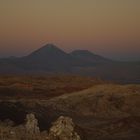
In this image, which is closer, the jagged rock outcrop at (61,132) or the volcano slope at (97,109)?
the jagged rock outcrop at (61,132)

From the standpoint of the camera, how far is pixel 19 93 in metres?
102

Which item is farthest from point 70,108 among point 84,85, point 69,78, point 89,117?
point 69,78

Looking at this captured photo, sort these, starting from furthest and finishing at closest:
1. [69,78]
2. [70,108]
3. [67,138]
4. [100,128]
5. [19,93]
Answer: [69,78] → [19,93] → [70,108] → [100,128] → [67,138]

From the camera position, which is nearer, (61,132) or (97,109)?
(61,132)

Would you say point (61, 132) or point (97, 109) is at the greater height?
point (61, 132)

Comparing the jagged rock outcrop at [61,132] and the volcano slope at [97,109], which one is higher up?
the jagged rock outcrop at [61,132]

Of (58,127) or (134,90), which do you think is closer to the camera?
(58,127)

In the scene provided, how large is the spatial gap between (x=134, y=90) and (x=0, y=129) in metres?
75.1

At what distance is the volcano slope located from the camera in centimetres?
6334

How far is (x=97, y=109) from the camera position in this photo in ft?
273

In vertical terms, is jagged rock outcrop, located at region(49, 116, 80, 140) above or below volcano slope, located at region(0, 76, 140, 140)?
above

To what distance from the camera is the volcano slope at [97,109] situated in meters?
63.3

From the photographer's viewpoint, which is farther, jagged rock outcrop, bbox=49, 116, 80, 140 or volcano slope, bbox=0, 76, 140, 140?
volcano slope, bbox=0, 76, 140, 140

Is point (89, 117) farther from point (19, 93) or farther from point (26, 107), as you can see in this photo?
point (19, 93)
